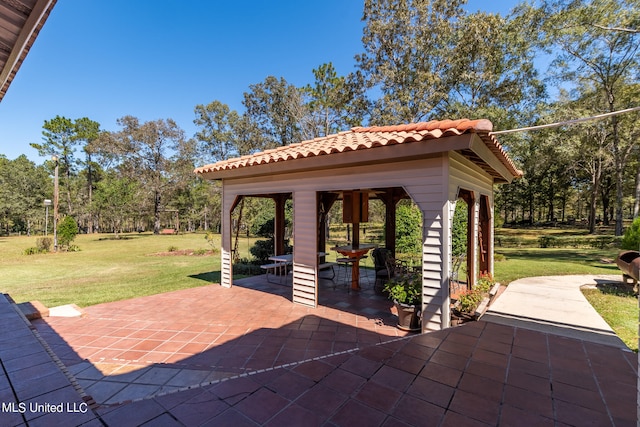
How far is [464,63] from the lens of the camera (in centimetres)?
1456

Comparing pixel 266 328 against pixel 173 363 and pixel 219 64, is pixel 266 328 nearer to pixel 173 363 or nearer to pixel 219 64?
pixel 173 363

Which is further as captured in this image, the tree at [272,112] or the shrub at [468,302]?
the tree at [272,112]

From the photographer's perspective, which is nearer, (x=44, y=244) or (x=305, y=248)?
(x=305, y=248)

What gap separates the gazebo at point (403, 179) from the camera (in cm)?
384

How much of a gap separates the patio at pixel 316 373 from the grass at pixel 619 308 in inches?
51.9

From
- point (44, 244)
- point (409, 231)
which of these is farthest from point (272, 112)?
point (409, 231)

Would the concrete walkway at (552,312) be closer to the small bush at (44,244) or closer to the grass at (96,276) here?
the grass at (96,276)

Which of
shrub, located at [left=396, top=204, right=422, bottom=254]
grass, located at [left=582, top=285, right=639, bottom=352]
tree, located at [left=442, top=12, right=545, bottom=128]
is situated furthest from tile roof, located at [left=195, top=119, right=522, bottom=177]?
tree, located at [left=442, top=12, right=545, bottom=128]

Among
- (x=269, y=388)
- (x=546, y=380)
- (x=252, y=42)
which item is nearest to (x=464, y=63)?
(x=252, y=42)

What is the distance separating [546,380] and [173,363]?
381 cm

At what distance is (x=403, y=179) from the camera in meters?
4.20

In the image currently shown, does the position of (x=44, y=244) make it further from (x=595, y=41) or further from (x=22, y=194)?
(x=595, y=41)

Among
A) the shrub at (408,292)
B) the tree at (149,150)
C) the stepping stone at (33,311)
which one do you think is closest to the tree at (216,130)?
the tree at (149,150)

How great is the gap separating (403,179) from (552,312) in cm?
304
